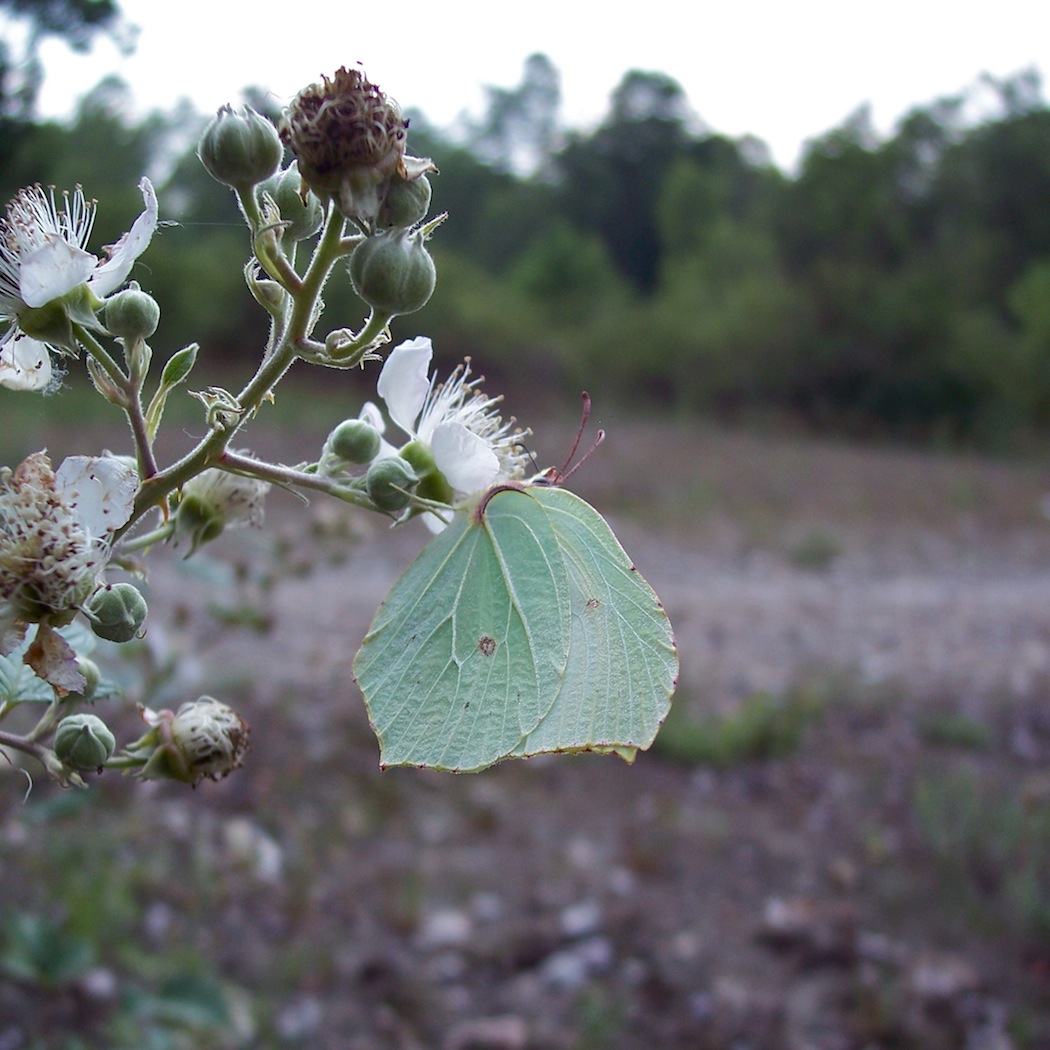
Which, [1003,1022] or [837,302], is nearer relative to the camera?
[1003,1022]

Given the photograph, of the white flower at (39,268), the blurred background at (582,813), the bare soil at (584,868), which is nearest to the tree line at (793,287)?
the blurred background at (582,813)

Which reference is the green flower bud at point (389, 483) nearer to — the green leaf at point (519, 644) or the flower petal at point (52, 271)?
the green leaf at point (519, 644)

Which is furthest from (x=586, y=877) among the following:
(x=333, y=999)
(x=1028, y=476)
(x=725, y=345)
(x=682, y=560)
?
(x=725, y=345)

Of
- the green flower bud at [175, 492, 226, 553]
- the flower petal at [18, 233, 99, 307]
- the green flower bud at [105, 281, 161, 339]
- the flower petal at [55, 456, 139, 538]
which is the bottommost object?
the green flower bud at [175, 492, 226, 553]

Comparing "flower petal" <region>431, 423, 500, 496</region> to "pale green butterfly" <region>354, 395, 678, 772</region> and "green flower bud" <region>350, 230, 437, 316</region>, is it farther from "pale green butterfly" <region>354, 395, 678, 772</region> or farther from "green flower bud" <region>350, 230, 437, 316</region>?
"green flower bud" <region>350, 230, 437, 316</region>

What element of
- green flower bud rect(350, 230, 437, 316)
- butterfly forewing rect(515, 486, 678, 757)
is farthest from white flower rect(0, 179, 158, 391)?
butterfly forewing rect(515, 486, 678, 757)

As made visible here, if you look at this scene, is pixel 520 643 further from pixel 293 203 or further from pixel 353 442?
pixel 293 203

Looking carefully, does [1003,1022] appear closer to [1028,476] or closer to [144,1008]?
[144,1008]
